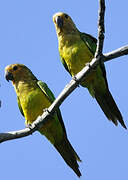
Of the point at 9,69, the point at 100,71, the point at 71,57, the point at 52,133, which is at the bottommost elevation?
the point at 52,133

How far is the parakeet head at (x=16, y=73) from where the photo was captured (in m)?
8.18

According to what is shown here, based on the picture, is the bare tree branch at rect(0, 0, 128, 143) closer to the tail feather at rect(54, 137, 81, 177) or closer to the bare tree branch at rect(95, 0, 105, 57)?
the bare tree branch at rect(95, 0, 105, 57)

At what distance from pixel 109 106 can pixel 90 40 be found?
5.11 ft

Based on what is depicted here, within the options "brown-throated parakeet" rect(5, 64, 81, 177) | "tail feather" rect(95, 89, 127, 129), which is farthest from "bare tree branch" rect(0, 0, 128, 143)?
"tail feather" rect(95, 89, 127, 129)

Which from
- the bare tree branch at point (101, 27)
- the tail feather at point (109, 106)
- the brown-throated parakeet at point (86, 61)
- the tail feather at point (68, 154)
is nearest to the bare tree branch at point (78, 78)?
the bare tree branch at point (101, 27)

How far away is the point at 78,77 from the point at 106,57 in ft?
1.86

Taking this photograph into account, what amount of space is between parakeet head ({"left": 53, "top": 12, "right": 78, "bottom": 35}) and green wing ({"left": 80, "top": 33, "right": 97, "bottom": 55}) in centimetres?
33

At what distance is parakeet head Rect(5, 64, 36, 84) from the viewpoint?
8.18 meters

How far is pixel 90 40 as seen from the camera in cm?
794

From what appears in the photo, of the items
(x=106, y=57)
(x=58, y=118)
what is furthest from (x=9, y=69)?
(x=106, y=57)

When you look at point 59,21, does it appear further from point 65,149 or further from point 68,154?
point 68,154

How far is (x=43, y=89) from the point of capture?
762 centimetres

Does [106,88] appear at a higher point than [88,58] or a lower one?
lower

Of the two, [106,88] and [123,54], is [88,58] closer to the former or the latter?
[106,88]
